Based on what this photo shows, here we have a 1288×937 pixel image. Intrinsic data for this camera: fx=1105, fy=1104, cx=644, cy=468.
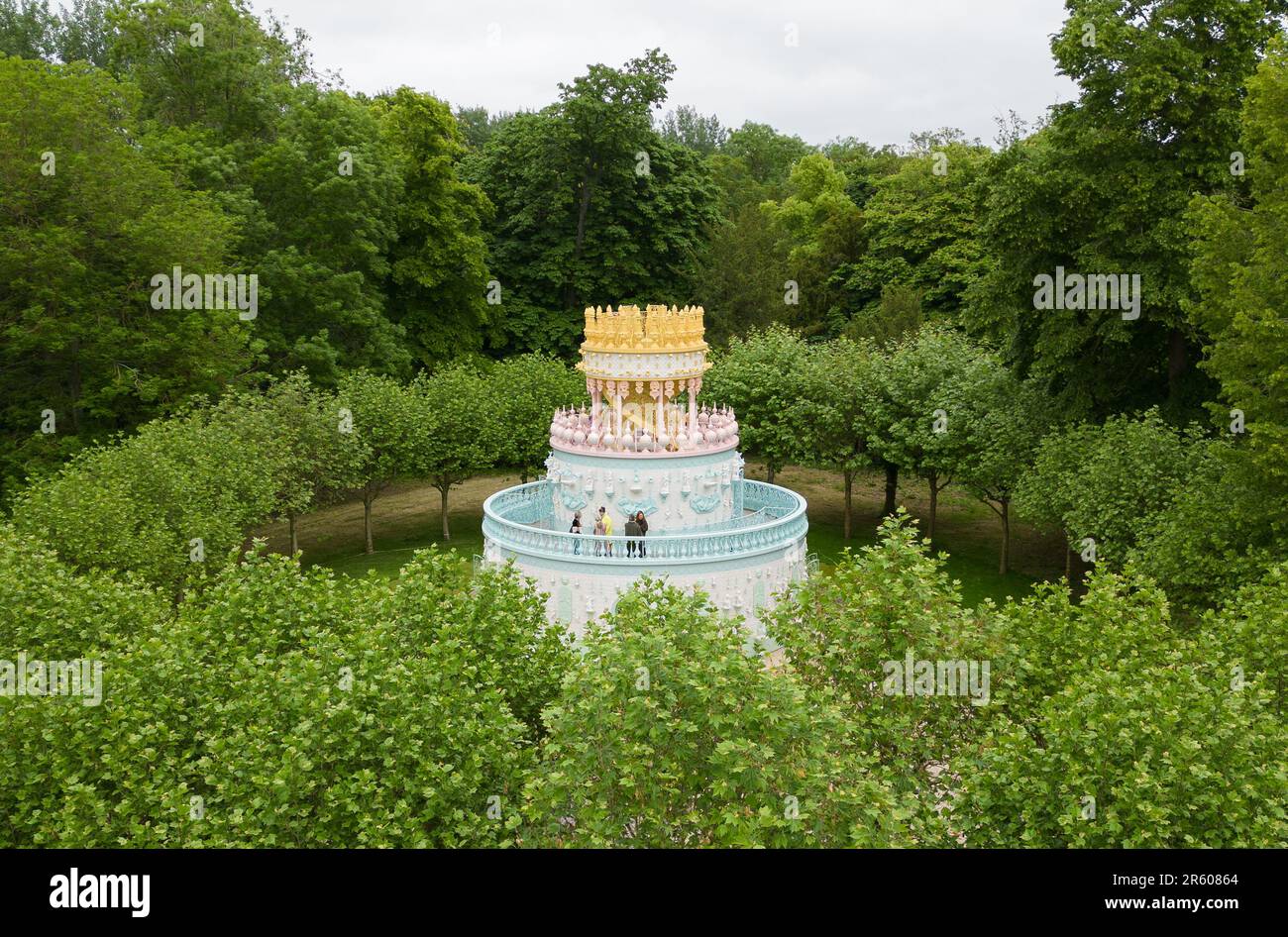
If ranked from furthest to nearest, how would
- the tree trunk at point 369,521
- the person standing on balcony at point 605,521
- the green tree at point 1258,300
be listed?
the tree trunk at point 369,521 < the person standing on balcony at point 605,521 < the green tree at point 1258,300

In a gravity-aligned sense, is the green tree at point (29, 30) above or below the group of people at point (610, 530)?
above

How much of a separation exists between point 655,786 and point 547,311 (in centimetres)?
5972

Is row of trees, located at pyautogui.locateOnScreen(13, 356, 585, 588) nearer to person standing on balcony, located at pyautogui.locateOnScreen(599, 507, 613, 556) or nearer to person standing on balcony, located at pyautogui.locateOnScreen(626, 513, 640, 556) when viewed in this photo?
person standing on balcony, located at pyautogui.locateOnScreen(599, 507, 613, 556)

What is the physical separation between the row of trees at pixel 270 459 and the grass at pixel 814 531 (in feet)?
5.53

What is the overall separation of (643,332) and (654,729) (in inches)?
847

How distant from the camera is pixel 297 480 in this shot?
4844cm

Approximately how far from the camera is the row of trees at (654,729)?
1745cm

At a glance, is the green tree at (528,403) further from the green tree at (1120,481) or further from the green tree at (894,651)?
the green tree at (894,651)

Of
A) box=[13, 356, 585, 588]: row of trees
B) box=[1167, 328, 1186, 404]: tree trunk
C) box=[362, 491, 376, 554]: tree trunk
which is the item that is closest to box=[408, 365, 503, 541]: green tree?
box=[13, 356, 585, 588]: row of trees
